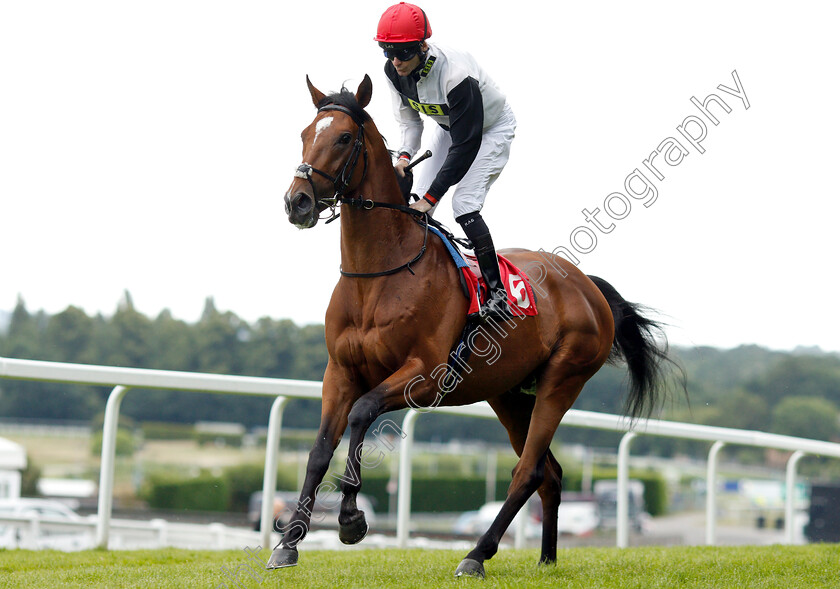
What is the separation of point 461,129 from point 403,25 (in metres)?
0.58

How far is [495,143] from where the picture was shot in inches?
Result: 199

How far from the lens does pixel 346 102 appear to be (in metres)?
4.34

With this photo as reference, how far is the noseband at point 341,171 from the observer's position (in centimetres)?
401

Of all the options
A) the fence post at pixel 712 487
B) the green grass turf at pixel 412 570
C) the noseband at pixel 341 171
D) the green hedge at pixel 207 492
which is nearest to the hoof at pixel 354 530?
the green grass turf at pixel 412 570

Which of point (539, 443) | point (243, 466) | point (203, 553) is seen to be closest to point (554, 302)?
point (539, 443)

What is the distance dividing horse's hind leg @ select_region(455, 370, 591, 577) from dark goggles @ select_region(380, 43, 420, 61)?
1.88 m

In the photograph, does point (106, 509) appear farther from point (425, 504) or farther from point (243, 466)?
point (243, 466)

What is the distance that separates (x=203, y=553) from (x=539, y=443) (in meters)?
2.12

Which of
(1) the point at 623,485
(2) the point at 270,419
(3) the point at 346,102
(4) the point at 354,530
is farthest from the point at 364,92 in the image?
(1) the point at 623,485

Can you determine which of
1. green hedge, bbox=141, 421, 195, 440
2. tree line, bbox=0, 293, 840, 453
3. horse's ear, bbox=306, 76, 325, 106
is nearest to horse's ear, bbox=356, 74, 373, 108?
horse's ear, bbox=306, 76, 325, 106

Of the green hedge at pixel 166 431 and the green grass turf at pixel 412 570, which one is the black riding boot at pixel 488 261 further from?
the green hedge at pixel 166 431

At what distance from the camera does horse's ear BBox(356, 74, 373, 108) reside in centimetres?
436

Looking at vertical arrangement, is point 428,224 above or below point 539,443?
above

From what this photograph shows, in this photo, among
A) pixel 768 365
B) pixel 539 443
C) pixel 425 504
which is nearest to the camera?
pixel 539 443
